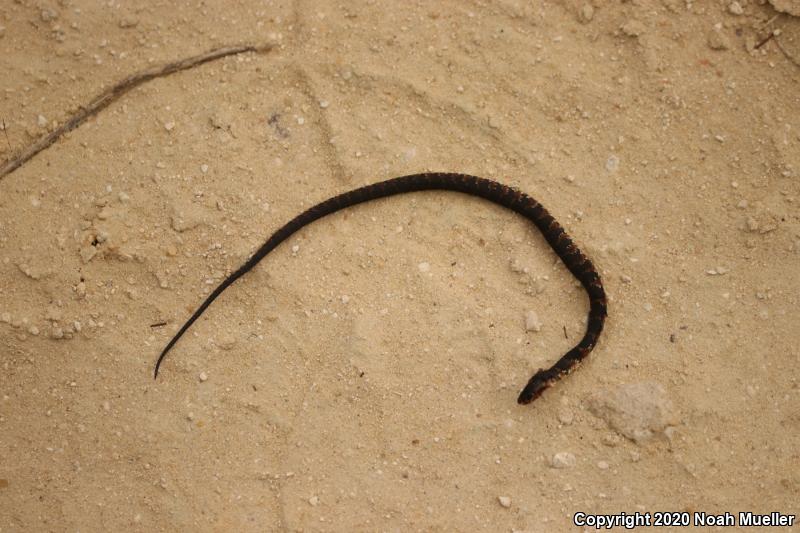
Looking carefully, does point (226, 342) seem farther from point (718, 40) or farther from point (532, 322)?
point (718, 40)

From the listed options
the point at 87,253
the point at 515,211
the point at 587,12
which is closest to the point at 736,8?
the point at 587,12

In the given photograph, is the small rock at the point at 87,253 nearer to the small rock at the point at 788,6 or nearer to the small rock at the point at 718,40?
the small rock at the point at 718,40

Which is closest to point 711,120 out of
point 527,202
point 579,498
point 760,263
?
point 760,263

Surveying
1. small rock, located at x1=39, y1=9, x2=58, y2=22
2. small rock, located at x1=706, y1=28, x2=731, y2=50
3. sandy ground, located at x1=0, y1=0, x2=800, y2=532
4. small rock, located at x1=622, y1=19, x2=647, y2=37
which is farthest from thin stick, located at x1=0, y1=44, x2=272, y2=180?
small rock, located at x1=706, y1=28, x2=731, y2=50

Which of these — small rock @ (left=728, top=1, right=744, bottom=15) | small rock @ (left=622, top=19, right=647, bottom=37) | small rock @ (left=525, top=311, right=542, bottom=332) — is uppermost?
small rock @ (left=728, top=1, right=744, bottom=15)

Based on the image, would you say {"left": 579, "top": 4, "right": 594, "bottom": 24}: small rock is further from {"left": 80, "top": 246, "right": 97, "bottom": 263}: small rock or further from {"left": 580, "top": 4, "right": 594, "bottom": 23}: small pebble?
{"left": 80, "top": 246, "right": 97, "bottom": 263}: small rock

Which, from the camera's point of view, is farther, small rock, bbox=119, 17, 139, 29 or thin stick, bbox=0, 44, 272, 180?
small rock, bbox=119, 17, 139, 29
